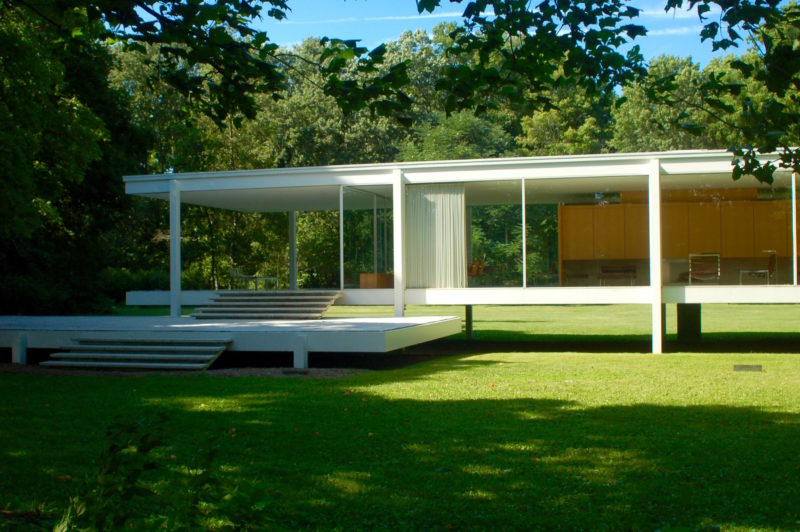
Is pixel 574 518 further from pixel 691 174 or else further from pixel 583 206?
pixel 583 206

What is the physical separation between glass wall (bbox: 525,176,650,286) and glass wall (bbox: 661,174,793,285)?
568 mm

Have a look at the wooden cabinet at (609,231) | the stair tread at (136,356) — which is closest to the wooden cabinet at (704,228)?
the wooden cabinet at (609,231)

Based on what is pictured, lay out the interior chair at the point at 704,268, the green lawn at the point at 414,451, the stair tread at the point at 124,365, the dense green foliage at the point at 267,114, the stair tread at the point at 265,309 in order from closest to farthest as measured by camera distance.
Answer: the green lawn at the point at 414,451
the dense green foliage at the point at 267,114
the stair tread at the point at 124,365
the interior chair at the point at 704,268
the stair tread at the point at 265,309

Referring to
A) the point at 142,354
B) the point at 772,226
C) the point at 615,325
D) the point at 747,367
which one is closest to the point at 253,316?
the point at 142,354

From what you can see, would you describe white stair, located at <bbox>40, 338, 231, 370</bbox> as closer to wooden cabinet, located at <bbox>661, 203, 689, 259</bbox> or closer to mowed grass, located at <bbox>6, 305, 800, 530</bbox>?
mowed grass, located at <bbox>6, 305, 800, 530</bbox>

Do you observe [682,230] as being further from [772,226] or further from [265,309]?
[265,309]

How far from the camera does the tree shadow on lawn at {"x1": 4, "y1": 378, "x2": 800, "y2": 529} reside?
477 centimetres

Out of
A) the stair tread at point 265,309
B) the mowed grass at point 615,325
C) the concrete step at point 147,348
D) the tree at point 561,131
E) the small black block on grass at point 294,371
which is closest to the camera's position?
the small black block on grass at point 294,371

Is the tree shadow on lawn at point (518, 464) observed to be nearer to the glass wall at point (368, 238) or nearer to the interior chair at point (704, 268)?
the interior chair at point (704, 268)

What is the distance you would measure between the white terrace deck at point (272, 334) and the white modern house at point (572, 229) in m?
1.69

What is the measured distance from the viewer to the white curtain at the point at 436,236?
16.3m

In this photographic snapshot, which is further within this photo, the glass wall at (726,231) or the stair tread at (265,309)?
the stair tread at (265,309)

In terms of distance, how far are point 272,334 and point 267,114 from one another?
30434 mm

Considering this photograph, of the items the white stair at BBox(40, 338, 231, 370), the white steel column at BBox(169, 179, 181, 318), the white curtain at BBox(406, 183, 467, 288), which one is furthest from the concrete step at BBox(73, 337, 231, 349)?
the white curtain at BBox(406, 183, 467, 288)
